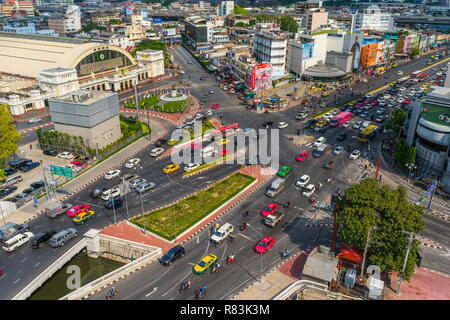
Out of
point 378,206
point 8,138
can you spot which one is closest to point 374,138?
point 378,206

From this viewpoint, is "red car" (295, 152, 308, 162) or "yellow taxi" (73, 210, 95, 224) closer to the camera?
"yellow taxi" (73, 210, 95, 224)

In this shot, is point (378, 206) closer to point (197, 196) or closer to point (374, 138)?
point (197, 196)

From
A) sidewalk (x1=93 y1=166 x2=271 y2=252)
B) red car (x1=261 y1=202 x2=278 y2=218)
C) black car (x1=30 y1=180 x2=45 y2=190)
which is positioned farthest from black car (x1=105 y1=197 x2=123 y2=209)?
red car (x1=261 y1=202 x2=278 y2=218)

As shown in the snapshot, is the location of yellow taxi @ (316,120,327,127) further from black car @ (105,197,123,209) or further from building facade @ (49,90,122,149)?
black car @ (105,197,123,209)

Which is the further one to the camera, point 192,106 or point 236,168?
point 192,106

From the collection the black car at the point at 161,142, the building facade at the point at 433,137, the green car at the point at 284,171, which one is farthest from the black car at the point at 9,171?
the building facade at the point at 433,137

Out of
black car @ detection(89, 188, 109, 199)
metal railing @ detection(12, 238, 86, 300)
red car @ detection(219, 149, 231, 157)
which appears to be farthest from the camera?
red car @ detection(219, 149, 231, 157)

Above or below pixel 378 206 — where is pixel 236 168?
below
